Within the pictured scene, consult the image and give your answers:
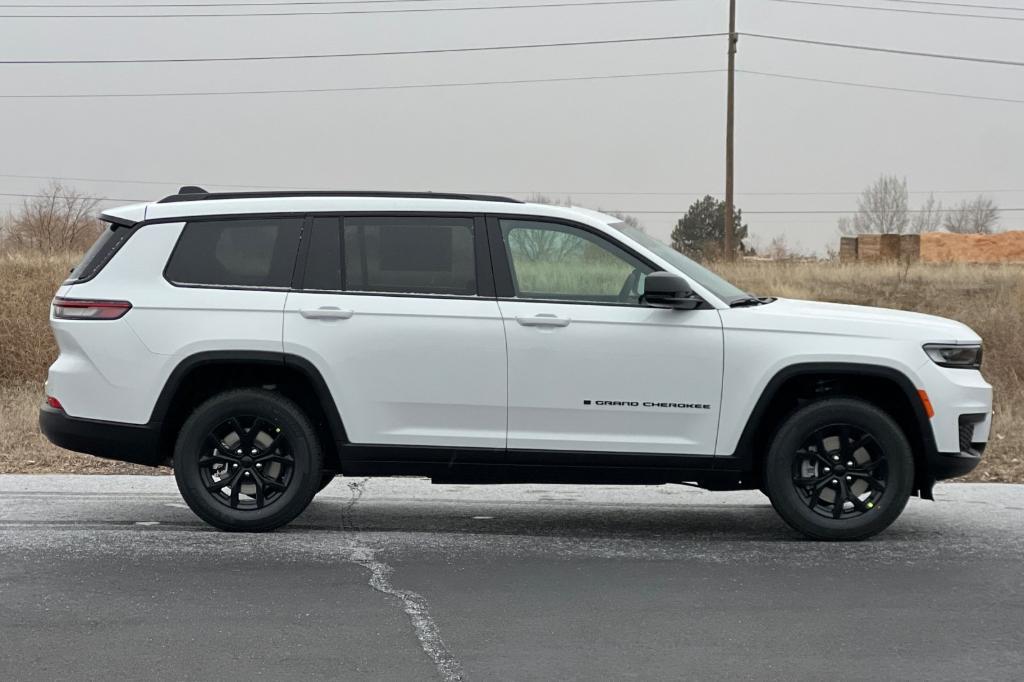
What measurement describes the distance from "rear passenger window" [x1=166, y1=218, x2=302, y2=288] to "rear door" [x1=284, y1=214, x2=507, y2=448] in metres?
0.17

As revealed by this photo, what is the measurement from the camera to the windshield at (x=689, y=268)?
24.4 feet

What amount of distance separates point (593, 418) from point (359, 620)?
207 cm

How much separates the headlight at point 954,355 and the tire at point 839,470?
420 mm

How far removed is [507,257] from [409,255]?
21.8 inches

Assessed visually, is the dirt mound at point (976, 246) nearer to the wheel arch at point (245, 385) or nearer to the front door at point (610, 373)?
the front door at point (610, 373)

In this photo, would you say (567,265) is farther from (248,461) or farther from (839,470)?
(248,461)

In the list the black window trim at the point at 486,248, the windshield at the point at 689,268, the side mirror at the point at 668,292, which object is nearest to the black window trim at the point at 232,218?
the black window trim at the point at 486,248

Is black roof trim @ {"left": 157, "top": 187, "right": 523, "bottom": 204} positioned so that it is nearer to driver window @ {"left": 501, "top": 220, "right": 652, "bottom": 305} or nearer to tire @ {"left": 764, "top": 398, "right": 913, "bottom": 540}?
driver window @ {"left": 501, "top": 220, "right": 652, "bottom": 305}

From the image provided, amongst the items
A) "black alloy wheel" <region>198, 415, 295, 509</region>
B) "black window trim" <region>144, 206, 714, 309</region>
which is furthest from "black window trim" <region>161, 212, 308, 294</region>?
"black alloy wheel" <region>198, 415, 295, 509</region>

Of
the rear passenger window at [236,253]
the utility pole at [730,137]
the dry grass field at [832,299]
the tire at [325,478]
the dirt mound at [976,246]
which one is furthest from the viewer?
the dirt mound at [976,246]

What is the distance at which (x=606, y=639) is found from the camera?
540 cm

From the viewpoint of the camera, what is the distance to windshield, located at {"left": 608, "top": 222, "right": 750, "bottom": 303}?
7.43 m

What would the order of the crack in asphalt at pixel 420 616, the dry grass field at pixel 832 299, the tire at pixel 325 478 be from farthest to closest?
the dry grass field at pixel 832 299 → the tire at pixel 325 478 → the crack in asphalt at pixel 420 616

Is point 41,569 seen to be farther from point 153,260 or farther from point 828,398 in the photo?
point 828,398
